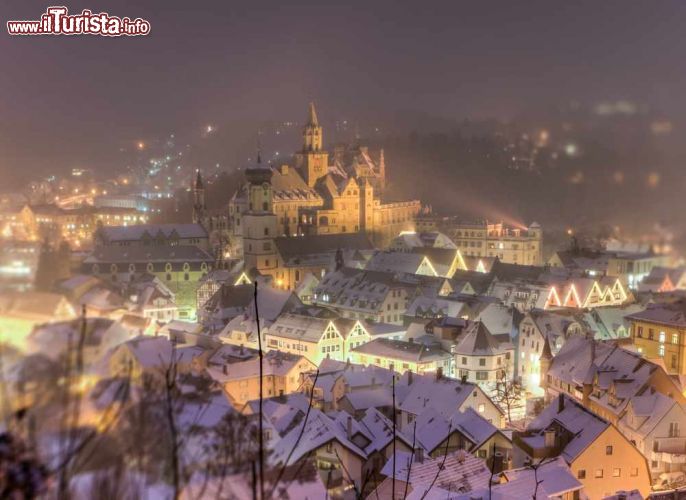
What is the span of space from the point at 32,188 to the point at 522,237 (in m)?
24.3

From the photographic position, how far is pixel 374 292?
75.4 ft

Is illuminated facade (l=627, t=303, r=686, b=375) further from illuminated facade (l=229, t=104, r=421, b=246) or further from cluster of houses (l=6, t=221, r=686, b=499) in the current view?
illuminated facade (l=229, t=104, r=421, b=246)

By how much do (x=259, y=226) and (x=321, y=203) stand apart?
813 cm

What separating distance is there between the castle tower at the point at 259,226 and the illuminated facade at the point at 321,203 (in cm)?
369

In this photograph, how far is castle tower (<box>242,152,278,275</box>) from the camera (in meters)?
28.1

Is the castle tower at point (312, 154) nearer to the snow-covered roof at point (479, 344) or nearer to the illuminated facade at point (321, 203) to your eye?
the illuminated facade at point (321, 203)

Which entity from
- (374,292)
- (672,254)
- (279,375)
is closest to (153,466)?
(672,254)

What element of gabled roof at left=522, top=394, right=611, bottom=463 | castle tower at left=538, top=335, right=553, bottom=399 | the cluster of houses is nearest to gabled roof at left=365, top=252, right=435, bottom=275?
the cluster of houses

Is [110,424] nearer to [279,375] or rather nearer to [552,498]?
[552,498]

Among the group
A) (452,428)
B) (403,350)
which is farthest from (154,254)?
(452,428)

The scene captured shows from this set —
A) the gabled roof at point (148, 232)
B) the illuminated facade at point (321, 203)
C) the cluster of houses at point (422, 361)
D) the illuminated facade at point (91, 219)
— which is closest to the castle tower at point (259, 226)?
the cluster of houses at point (422, 361)

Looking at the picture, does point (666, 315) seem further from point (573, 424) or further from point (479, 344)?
point (573, 424)

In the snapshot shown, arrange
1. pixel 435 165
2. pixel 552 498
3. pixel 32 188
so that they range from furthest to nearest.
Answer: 1. pixel 435 165
2. pixel 32 188
3. pixel 552 498

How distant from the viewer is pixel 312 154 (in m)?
38.6
